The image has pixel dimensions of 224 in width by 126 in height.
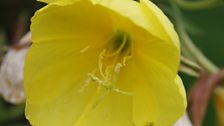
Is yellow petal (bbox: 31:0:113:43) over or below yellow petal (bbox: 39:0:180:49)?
below

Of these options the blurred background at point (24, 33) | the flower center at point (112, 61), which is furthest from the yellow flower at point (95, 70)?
the blurred background at point (24, 33)

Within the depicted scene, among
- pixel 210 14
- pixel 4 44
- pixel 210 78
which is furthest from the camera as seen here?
pixel 210 14

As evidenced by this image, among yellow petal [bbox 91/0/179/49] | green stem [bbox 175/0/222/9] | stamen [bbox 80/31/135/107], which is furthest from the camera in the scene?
green stem [bbox 175/0/222/9]

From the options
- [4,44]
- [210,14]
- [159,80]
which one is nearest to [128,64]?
[159,80]

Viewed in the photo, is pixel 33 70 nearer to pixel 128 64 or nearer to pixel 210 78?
pixel 128 64

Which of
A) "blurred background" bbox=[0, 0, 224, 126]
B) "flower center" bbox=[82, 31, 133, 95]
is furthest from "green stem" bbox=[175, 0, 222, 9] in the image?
"flower center" bbox=[82, 31, 133, 95]

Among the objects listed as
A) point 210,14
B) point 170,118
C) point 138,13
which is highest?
point 138,13

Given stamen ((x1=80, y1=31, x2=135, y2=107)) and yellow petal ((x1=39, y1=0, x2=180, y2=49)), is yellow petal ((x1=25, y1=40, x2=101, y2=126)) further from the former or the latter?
yellow petal ((x1=39, y1=0, x2=180, y2=49))

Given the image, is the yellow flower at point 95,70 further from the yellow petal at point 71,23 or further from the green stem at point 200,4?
the green stem at point 200,4
